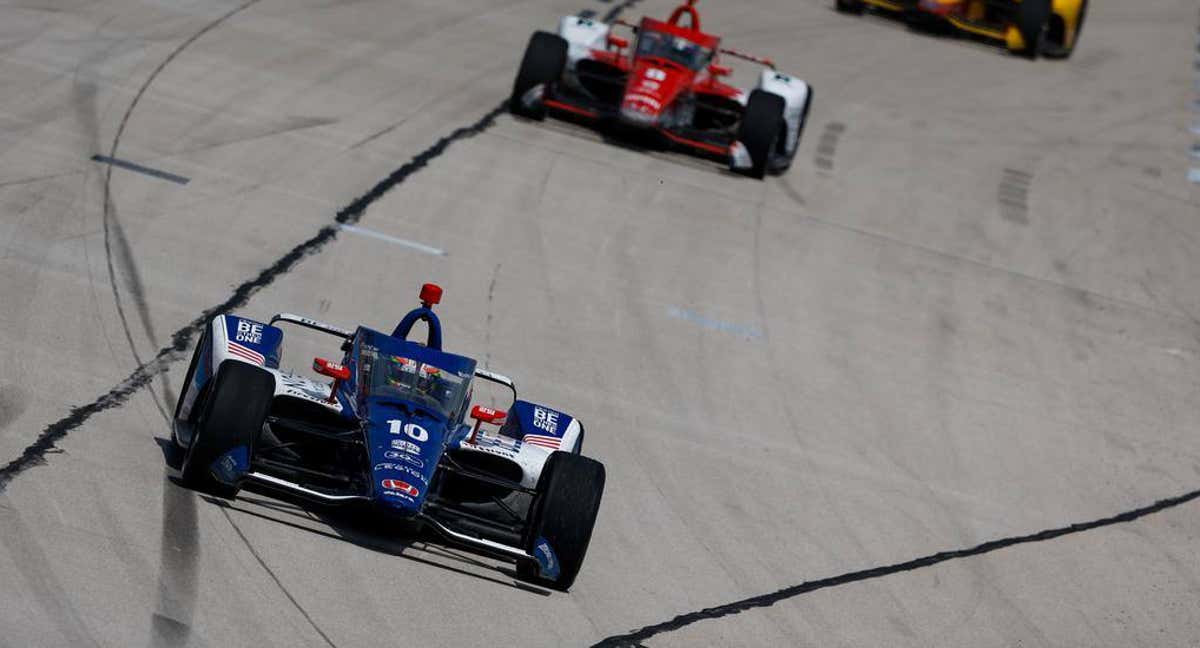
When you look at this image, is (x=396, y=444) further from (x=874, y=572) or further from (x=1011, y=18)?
(x=1011, y=18)

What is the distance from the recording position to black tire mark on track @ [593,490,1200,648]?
11078mm

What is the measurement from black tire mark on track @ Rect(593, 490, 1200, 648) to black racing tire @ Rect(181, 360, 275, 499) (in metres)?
2.42

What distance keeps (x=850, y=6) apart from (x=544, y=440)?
1999 cm

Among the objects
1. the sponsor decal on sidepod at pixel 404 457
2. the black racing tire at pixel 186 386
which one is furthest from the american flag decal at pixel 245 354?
the sponsor decal on sidepod at pixel 404 457

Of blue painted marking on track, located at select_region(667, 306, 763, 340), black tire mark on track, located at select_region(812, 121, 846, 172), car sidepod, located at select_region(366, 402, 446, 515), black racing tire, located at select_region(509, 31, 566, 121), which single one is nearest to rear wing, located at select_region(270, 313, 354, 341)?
car sidepod, located at select_region(366, 402, 446, 515)

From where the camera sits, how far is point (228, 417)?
10.7m

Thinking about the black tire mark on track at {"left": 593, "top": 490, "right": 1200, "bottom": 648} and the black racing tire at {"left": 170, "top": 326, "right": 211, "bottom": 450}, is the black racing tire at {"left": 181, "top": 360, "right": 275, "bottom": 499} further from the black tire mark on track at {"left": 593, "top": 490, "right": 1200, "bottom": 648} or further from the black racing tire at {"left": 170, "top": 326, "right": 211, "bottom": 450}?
the black tire mark on track at {"left": 593, "top": 490, "right": 1200, "bottom": 648}

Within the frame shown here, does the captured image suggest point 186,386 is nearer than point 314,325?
Yes

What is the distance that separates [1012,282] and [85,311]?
1041 centimetres

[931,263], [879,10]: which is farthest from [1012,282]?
[879,10]

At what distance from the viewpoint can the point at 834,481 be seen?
46.1 feet

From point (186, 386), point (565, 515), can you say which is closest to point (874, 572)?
point (565, 515)

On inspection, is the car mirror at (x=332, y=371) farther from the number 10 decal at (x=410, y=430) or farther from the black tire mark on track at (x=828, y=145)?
the black tire mark on track at (x=828, y=145)

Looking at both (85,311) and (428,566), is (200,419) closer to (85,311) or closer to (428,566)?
Answer: (428,566)
